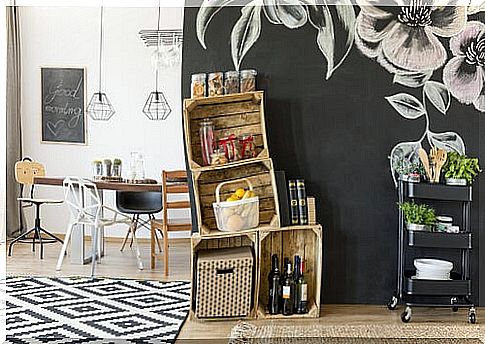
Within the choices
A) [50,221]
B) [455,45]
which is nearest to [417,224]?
[455,45]

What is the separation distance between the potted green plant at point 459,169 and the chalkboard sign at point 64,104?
4246mm

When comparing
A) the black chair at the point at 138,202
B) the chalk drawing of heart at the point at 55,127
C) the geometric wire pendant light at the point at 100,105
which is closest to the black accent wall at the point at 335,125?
the black chair at the point at 138,202

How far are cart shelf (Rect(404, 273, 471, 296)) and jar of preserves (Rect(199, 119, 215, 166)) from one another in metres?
1.45

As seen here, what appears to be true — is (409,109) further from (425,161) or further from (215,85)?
(215,85)

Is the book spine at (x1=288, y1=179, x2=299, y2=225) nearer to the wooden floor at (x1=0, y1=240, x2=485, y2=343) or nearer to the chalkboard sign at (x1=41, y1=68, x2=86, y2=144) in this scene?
the wooden floor at (x1=0, y1=240, x2=485, y2=343)

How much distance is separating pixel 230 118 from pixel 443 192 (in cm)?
140

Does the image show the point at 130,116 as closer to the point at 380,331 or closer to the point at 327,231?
the point at 327,231

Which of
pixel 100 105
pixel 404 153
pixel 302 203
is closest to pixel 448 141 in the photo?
pixel 404 153

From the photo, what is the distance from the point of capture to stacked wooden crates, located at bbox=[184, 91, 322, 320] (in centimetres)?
520


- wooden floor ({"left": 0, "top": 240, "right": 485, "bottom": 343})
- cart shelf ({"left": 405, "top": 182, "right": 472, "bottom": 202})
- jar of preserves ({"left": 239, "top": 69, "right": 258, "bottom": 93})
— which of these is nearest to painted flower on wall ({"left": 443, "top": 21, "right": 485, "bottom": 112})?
cart shelf ({"left": 405, "top": 182, "right": 472, "bottom": 202})

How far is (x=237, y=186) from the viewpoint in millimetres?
5371

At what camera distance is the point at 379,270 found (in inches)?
220

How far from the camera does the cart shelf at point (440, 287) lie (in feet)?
16.9

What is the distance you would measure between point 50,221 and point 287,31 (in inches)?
161
